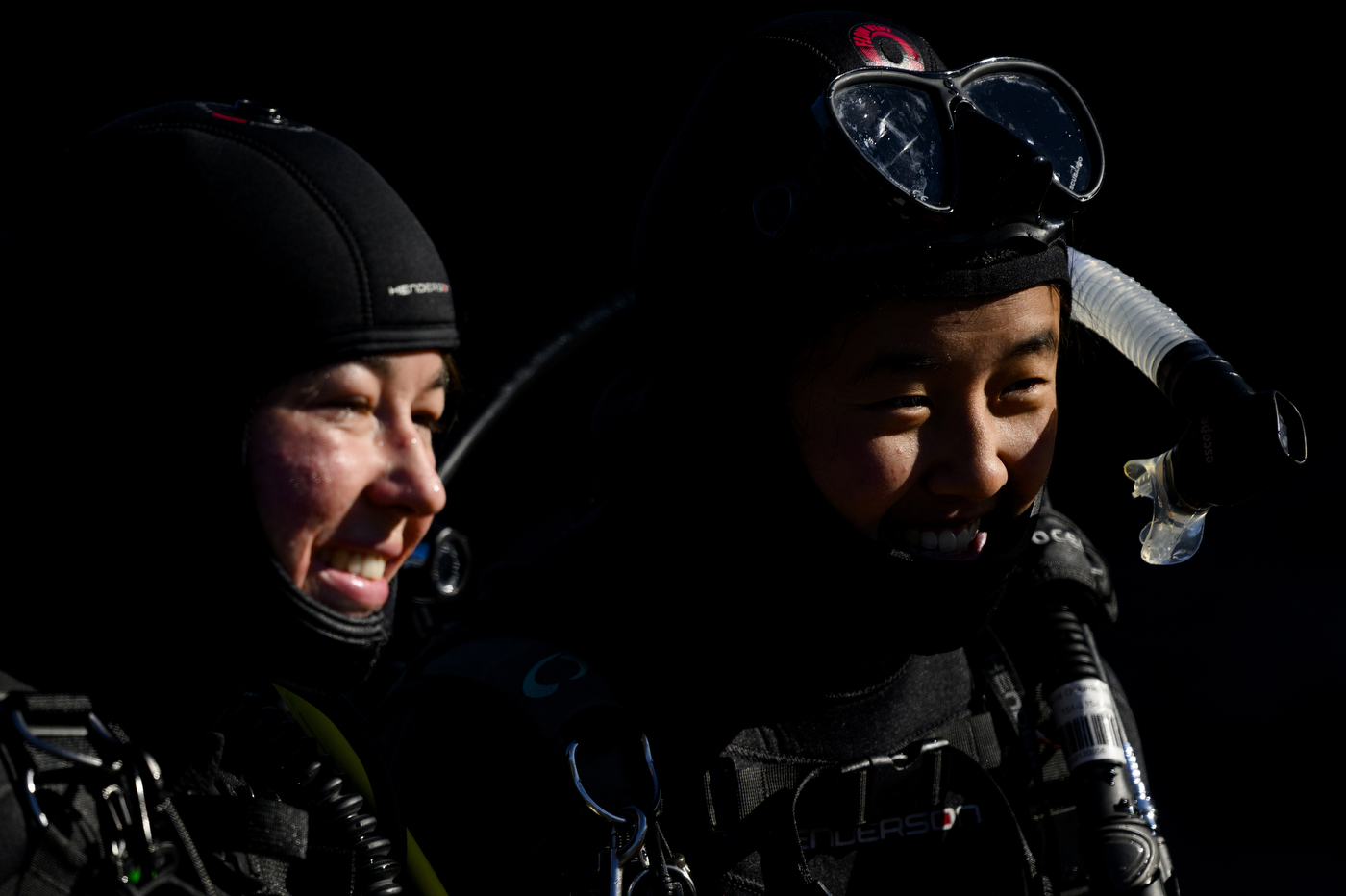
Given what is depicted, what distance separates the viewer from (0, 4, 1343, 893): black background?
3170mm

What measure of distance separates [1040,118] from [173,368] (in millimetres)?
1389

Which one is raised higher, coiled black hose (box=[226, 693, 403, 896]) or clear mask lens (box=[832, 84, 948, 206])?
clear mask lens (box=[832, 84, 948, 206])

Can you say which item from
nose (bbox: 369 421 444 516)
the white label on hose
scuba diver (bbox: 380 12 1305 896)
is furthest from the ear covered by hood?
the white label on hose

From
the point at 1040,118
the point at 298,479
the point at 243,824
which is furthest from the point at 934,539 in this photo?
the point at 243,824

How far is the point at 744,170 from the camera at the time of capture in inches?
70.9

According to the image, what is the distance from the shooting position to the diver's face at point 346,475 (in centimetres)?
137

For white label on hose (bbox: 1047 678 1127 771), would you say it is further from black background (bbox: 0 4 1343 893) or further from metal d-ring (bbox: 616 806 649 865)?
black background (bbox: 0 4 1343 893)

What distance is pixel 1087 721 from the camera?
1.94 metres

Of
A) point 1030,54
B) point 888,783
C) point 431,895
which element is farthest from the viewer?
point 1030,54

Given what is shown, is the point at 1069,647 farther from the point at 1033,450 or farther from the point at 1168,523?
the point at 1033,450

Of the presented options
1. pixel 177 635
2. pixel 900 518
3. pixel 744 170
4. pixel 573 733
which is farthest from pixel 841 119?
pixel 177 635

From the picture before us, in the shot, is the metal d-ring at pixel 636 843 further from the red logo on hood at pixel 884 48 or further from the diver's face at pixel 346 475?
the red logo on hood at pixel 884 48

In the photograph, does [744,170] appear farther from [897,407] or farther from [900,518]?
[900,518]

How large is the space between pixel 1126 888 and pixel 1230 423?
2.48ft
